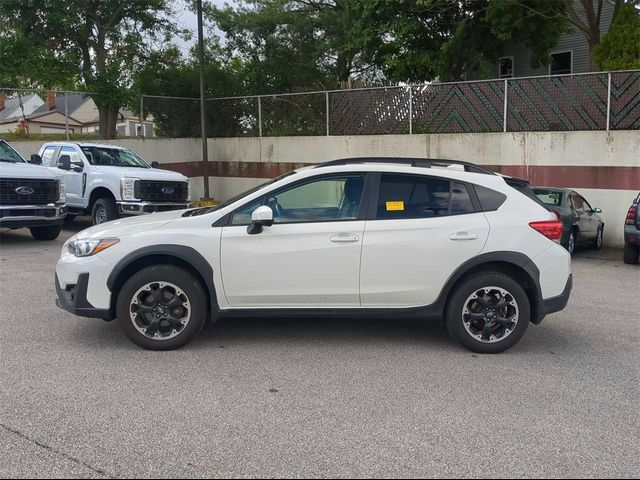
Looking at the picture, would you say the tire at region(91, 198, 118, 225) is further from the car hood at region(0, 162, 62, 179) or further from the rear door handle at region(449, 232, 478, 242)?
the rear door handle at region(449, 232, 478, 242)

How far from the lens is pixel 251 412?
14.5ft

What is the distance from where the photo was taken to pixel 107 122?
2008cm

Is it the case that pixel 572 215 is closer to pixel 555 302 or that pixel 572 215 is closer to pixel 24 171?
pixel 555 302

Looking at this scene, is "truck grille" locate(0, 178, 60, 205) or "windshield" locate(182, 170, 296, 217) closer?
"windshield" locate(182, 170, 296, 217)

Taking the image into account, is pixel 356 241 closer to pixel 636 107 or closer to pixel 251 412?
pixel 251 412

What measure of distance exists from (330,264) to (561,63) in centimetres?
2167

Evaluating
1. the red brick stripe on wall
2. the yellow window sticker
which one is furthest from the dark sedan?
the yellow window sticker

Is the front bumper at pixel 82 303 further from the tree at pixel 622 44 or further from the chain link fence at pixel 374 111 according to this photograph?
the tree at pixel 622 44

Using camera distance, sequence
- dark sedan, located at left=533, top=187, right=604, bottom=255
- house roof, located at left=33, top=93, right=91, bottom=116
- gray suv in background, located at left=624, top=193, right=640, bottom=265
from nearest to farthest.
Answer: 1. gray suv in background, located at left=624, top=193, right=640, bottom=265
2. dark sedan, located at left=533, top=187, right=604, bottom=255
3. house roof, located at left=33, top=93, right=91, bottom=116

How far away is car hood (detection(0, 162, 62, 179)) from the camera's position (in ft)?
38.0

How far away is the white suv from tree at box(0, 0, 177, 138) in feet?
48.6

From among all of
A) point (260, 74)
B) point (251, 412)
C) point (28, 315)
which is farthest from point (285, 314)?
point (260, 74)

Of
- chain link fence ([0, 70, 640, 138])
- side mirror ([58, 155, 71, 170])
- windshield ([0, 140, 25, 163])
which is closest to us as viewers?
windshield ([0, 140, 25, 163])

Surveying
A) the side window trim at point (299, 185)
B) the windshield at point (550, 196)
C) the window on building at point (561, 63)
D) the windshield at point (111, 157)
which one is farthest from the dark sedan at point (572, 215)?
the window on building at point (561, 63)
